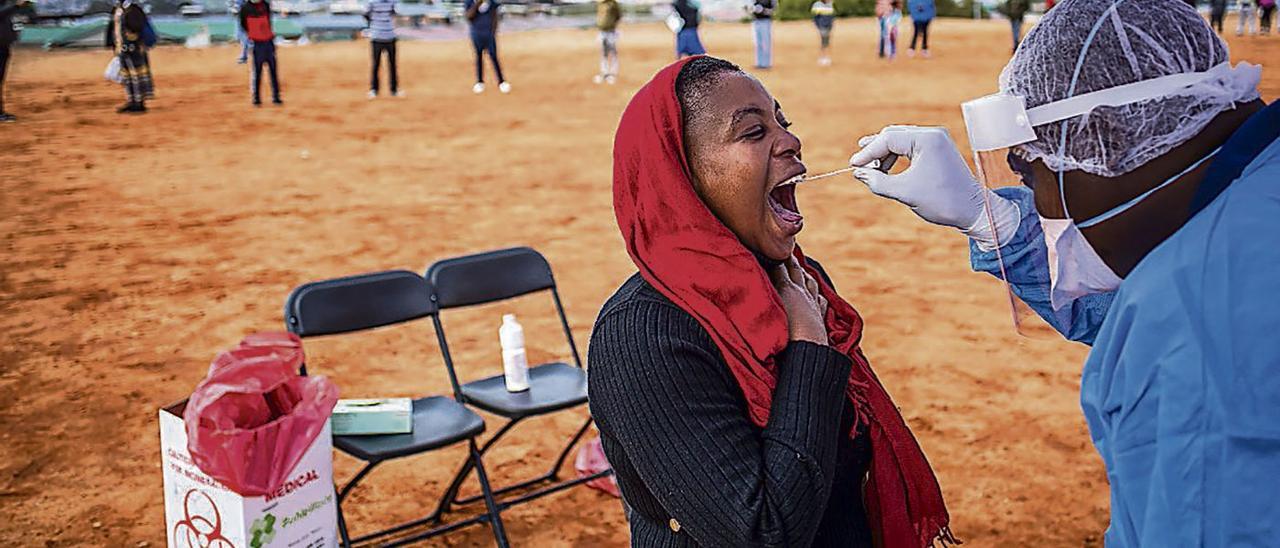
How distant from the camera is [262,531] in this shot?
377cm

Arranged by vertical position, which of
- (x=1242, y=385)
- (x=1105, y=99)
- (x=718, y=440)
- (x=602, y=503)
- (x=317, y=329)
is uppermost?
(x=1105, y=99)

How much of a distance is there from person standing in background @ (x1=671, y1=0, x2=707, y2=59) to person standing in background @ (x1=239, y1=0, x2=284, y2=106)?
23.2 ft

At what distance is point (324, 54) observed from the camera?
2975 cm

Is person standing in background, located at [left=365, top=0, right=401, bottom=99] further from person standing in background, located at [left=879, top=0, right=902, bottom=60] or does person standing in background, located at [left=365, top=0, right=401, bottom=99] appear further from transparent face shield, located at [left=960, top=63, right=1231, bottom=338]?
transparent face shield, located at [left=960, top=63, right=1231, bottom=338]

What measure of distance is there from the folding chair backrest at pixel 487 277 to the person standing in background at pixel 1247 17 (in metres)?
29.2

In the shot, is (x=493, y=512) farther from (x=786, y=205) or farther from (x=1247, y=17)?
(x=1247, y=17)

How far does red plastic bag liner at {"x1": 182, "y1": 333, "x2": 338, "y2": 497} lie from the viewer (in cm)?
369

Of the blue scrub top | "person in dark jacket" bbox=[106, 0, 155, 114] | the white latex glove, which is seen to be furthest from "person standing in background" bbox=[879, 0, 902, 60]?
the blue scrub top

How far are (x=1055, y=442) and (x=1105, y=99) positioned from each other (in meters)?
4.07

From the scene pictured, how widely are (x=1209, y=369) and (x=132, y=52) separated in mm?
19400

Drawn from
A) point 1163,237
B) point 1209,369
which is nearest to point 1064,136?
point 1163,237

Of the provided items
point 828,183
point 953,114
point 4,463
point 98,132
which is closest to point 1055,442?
point 4,463

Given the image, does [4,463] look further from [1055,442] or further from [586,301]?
[1055,442]

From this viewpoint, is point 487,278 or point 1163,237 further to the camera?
point 487,278
